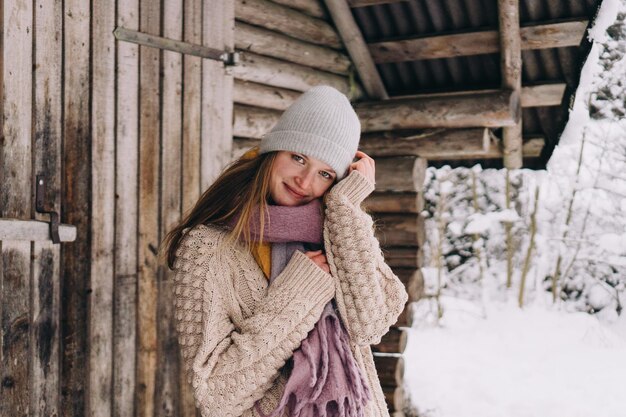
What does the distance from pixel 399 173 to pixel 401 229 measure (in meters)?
0.48

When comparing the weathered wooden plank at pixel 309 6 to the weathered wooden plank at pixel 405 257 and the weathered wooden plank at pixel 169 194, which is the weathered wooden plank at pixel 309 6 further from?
the weathered wooden plank at pixel 405 257

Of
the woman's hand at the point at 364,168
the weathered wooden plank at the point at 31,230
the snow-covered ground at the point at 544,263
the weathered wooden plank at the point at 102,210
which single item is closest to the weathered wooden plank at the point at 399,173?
the weathered wooden plank at the point at 102,210

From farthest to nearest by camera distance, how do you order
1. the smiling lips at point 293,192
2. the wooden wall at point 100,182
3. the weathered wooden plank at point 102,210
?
the weathered wooden plank at point 102,210 < the wooden wall at point 100,182 < the smiling lips at point 293,192

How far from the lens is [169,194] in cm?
439

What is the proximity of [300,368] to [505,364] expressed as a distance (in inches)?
357

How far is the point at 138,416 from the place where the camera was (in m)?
4.20

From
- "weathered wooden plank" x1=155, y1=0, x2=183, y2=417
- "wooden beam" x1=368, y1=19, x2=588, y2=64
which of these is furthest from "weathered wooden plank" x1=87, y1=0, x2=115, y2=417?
"wooden beam" x1=368, y1=19, x2=588, y2=64

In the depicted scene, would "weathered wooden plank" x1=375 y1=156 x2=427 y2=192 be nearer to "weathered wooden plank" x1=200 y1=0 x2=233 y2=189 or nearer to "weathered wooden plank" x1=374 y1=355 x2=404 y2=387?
"weathered wooden plank" x1=374 y1=355 x2=404 y2=387

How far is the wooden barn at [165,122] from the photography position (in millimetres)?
3574

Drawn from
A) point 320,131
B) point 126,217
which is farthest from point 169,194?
point 320,131

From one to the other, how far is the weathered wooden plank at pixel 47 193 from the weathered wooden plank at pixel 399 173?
10.4ft

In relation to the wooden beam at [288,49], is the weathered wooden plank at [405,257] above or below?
below

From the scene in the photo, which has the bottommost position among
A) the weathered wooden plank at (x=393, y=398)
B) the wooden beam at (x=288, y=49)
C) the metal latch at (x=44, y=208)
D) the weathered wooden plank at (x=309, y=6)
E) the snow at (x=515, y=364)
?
the snow at (x=515, y=364)

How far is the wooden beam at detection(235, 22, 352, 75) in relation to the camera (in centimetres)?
545
